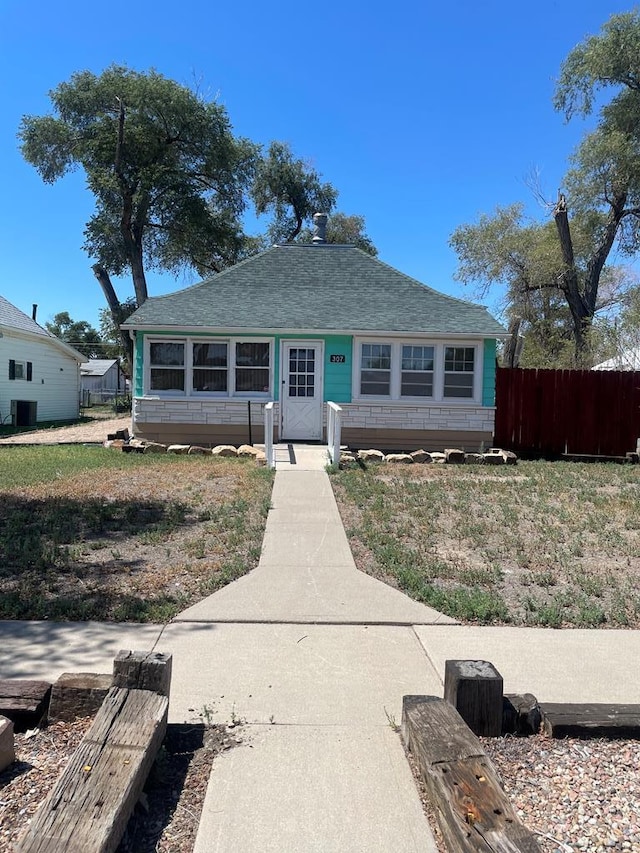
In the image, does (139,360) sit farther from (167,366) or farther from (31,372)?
(31,372)

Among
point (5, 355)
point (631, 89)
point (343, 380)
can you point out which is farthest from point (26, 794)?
point (631, 89)

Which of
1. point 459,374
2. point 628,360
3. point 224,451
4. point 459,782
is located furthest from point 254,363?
point 628,360

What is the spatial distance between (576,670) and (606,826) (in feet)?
5.16

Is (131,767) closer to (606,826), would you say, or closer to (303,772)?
(303,772)

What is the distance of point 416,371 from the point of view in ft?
50.4

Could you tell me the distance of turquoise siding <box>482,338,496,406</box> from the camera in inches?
599

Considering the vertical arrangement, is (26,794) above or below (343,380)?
below

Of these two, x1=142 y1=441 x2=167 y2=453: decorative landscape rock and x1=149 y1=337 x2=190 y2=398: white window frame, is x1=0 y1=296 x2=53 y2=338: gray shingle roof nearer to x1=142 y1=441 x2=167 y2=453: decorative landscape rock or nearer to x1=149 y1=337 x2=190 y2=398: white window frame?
x1=149 y1=337 x2=190 y2=398: white window frame

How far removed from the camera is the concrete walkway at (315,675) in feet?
8.71

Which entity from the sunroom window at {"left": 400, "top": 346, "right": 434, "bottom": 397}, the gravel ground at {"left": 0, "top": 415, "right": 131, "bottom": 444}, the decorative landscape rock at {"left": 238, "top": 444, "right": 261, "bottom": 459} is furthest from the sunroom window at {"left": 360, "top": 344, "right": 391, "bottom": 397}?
the gravel ground at {"left": 0, "top": 415, "right": 131, "bottom": 444}

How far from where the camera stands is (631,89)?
2505 cm

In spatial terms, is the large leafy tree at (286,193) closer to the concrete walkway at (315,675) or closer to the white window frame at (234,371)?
the white window frame at (234,371)

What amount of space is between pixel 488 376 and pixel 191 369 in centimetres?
692

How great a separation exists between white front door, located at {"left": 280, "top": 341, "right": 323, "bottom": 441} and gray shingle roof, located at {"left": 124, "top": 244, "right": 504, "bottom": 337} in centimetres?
72
